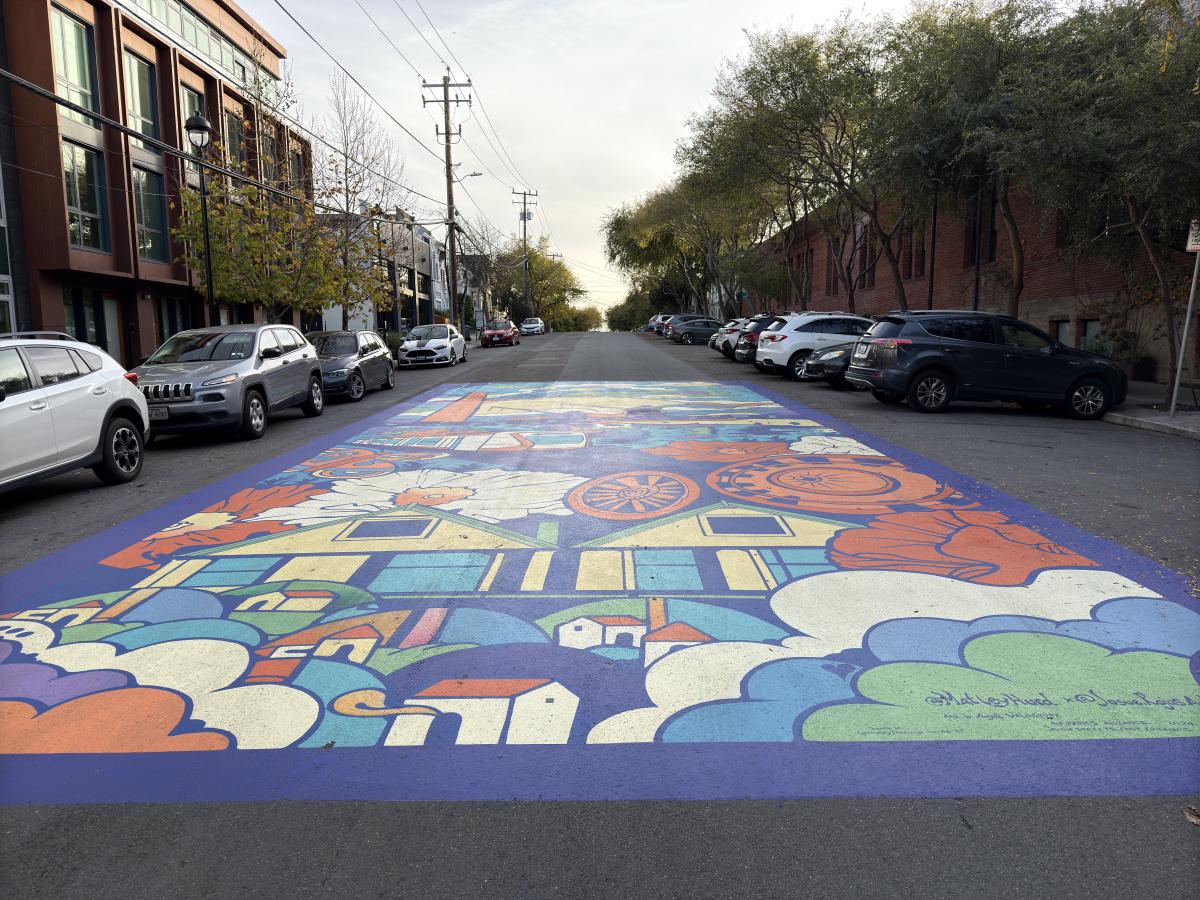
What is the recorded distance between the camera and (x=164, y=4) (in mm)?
24766

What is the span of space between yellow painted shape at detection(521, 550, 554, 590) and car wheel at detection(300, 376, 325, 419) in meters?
10.3

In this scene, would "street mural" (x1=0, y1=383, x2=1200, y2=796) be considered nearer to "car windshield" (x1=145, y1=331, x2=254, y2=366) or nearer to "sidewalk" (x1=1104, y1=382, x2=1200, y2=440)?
"car windshield" (x1=145, y1=331, x2=254, y2=366)

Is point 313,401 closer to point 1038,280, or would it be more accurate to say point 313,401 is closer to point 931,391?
point 931,391

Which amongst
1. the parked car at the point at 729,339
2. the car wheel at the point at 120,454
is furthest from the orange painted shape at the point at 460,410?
the parked car at the point at 729,339

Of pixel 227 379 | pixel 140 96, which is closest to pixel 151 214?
pixel 140 96

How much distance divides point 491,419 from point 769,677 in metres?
10.9

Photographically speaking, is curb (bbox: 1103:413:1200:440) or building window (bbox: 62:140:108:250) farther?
building window (bbox: 62:140:108:250)

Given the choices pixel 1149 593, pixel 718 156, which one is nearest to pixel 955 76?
pixel 718 156

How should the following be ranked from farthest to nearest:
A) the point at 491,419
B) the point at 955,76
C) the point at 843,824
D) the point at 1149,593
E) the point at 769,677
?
1. the point at 955,76
2. the point at 491,419
3. the point at 1149,593
4. the point at 769,677
5. the point at 843,824

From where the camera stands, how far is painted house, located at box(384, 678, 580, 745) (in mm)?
3562

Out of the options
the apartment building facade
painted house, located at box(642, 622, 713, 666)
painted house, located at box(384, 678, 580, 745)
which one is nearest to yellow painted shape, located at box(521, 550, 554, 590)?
painted house, located at box(642, 622, 713, 666)

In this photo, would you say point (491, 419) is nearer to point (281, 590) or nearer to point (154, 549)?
point (154, 549)

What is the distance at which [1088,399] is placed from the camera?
1446 cm

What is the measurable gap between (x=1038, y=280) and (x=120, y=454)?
80.8 feet
